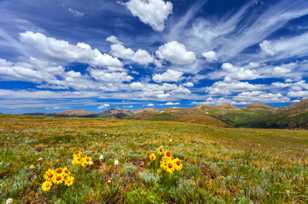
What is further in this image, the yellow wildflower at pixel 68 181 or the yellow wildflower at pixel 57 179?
the yellow wildflower at pixel 68 181

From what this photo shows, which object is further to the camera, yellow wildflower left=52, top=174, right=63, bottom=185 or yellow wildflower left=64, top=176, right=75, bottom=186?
yellow wildflower left=64, top=176, right=75, bottom=186

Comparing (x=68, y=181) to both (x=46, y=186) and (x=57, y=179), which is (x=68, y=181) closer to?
(x=57, y=179)

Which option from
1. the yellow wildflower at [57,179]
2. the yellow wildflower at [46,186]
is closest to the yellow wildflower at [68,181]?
the yellow wildflower at [57,179]

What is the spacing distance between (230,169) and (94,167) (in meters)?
4.98

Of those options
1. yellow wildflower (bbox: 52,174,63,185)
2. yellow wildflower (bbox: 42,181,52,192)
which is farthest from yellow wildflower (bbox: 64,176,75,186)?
yellow wildflower (bbox: 42,181,52,192)

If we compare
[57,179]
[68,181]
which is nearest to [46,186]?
[57,179]

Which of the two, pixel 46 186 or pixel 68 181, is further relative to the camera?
pixel 68 181

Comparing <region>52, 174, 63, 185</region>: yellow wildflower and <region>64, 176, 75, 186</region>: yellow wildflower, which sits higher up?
<region>52, 174, 63, 185</region>: yellow wildflower

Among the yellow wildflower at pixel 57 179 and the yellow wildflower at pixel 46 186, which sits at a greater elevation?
the yellow wildflower at pixel 57 179

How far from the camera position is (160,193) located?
4.50m

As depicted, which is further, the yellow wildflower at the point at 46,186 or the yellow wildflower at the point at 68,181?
the yellow wildflower at the point at 68,181

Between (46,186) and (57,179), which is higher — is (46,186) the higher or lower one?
the lower one

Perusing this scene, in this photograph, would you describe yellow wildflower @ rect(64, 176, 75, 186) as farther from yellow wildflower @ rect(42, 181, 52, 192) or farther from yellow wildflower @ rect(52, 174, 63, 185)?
yellow wildflower @ rect(42, 181, 52, 192)

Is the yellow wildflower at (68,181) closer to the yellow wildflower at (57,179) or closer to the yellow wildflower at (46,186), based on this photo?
the yellow wildflower at (57,179)
